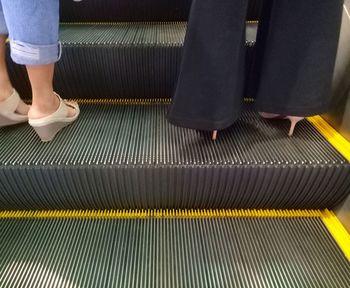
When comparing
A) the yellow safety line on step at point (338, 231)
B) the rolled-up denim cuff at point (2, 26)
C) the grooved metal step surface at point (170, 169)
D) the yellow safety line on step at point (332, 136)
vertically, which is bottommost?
the yellow safety line on step at point (338, 231)

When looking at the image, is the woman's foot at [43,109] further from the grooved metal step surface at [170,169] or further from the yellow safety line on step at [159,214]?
the yellow safety line on step at [159,214]

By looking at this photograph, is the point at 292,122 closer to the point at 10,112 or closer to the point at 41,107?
the point at 41,107

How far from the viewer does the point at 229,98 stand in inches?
29.2

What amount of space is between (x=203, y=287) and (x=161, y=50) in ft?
2.36

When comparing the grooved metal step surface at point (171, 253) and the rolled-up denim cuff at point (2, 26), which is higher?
the rolled-up denim cuff at point (2, 26)

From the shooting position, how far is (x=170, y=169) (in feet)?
2.49

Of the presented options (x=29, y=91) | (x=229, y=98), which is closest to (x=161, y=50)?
(x=229, y=98)

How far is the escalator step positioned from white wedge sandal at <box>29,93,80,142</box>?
0.24 m

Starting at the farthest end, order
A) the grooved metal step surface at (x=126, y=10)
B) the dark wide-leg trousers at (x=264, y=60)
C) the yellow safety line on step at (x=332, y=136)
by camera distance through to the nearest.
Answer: the grooved metal step surface at (x=126, y=10), the yellow safety line on step at (x=332, y=136), the dark wide-leg trousers at (x=264, y=60)

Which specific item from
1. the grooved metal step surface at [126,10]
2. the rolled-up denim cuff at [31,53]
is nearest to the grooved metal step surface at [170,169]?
the rolled-up denim cuff at [31,53]

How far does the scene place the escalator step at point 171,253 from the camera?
26.9 inches

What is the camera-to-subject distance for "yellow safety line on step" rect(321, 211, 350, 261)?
2.45 feet

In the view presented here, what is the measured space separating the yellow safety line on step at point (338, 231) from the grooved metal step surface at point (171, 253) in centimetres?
1

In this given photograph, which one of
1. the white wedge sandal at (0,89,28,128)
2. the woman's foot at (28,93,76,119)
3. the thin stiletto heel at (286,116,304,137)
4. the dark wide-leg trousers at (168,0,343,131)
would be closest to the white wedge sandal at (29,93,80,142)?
the woman's foot at (28,93,76,119)
